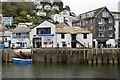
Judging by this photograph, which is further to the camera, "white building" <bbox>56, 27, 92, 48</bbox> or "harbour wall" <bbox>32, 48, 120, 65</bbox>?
"white building" <bbox>56, 27, 92, 48</bbox>

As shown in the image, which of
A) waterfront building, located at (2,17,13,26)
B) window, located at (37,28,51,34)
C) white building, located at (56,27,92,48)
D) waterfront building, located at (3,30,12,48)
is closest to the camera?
white building, located at (56,27,92,48)

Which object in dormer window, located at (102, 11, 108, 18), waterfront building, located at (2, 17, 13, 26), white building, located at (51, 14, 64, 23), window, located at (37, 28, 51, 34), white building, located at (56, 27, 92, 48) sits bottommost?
white building, located at (56, 27, 92, 48)

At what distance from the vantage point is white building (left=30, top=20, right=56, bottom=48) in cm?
4406

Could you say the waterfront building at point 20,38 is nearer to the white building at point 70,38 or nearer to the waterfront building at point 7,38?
the waterfront building at point 7,38

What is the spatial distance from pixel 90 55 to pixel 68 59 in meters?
3.05

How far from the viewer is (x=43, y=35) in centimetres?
4428

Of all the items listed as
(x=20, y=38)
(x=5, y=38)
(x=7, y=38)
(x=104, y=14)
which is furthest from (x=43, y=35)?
(x=104, y=14)

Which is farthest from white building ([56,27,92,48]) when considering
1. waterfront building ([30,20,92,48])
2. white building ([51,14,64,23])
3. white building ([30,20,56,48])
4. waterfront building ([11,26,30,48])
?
white building ([51,14,64,23])

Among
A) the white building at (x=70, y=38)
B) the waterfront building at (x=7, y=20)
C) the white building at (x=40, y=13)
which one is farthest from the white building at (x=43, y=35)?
the white building at (x=40, y=13)

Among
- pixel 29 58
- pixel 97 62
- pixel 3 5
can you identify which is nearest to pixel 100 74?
pixel 97 62

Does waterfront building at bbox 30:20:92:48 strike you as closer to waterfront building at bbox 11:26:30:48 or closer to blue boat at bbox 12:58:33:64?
waterfront building at bbox 11:26:30:48

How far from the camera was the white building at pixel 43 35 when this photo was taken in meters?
44.1

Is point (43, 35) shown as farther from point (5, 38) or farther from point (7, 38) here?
point (5, 38)

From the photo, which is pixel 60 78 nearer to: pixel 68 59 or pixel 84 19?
pixel 68 59
